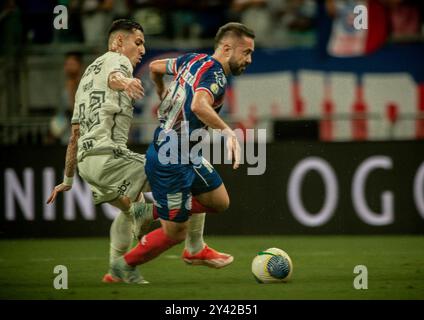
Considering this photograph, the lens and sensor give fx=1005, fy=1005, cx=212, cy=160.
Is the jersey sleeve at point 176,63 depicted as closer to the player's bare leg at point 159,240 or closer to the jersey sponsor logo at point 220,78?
the jersey sponsor logo at point 220,78

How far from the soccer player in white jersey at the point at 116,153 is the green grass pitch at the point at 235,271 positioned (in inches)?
14.1

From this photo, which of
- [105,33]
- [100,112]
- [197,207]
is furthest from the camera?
[105,33]

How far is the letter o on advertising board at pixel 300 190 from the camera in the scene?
12.2 metres

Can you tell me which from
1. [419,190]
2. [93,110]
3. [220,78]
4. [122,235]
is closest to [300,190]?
[419,190]

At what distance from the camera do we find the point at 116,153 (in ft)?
26.8

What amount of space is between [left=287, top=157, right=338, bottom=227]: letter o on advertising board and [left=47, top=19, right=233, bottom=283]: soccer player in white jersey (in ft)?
13.7

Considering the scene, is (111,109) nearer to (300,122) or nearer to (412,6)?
(300,122)

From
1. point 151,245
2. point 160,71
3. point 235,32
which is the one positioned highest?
point 235,32

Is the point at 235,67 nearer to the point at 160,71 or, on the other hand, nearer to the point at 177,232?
the point at 160,71

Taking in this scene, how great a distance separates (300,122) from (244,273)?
170 inches

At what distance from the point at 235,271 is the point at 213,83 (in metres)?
2.22

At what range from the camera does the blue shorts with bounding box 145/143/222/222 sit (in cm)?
754

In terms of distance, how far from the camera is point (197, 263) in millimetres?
8141
